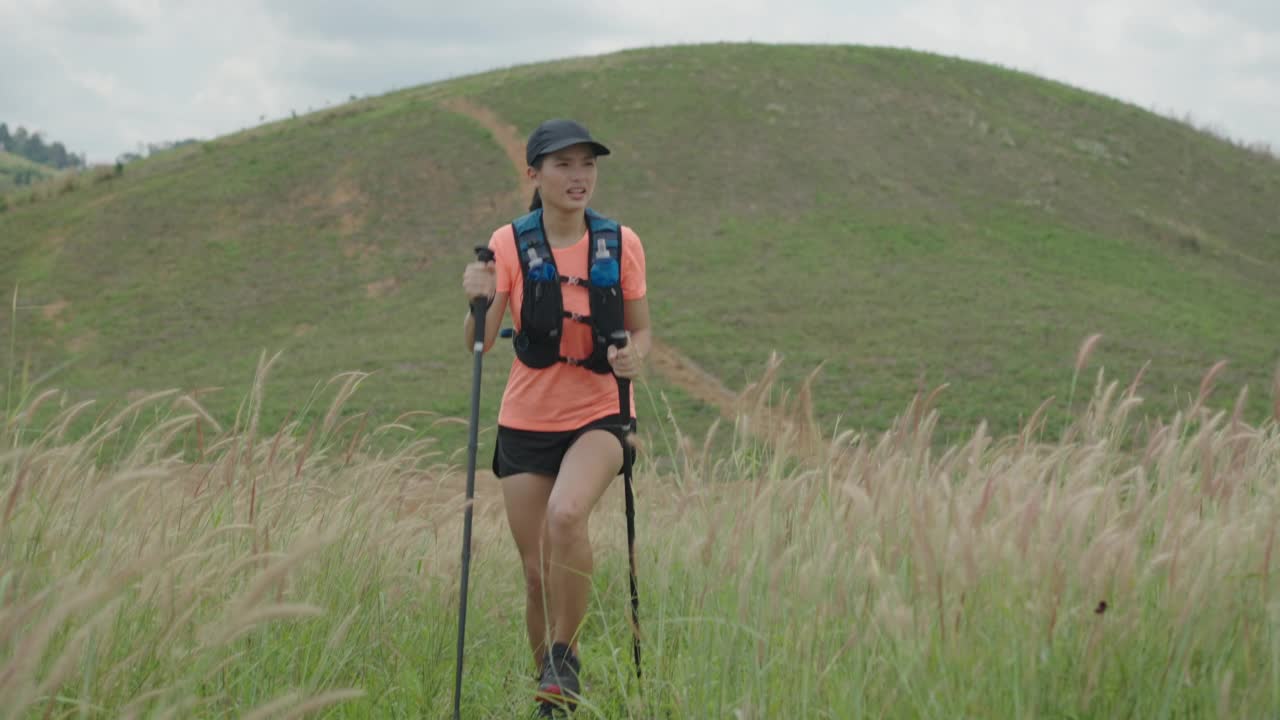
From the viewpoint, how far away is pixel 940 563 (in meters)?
2.70

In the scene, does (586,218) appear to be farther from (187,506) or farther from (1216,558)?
(1216,558)

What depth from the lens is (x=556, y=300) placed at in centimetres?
442

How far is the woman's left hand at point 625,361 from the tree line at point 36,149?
172 metres

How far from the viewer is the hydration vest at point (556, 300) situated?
4.43 m

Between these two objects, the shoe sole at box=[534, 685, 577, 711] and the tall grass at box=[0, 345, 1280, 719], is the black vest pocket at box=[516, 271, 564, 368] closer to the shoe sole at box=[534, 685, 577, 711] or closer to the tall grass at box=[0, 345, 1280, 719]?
the tall grass at box=[0, 345, 1280, 719]

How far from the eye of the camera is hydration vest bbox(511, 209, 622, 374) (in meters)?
4.43

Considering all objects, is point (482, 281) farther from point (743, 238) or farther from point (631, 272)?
point (743, 238)

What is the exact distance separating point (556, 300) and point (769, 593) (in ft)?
5.61

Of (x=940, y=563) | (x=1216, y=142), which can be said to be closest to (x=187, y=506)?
(x=940, y=563)

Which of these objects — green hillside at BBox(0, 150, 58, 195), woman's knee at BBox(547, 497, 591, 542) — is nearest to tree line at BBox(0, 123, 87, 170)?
green hillside at BBox(0, 150, 58, 195)

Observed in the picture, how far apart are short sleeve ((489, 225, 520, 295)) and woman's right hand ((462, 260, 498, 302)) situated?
27mm

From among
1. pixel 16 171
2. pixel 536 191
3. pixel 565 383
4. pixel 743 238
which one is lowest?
pixel 565 383

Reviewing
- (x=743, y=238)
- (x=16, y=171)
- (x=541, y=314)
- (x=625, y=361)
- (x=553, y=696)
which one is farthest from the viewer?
(x=16, y=171)

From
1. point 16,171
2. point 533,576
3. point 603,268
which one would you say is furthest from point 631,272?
point 16,171
